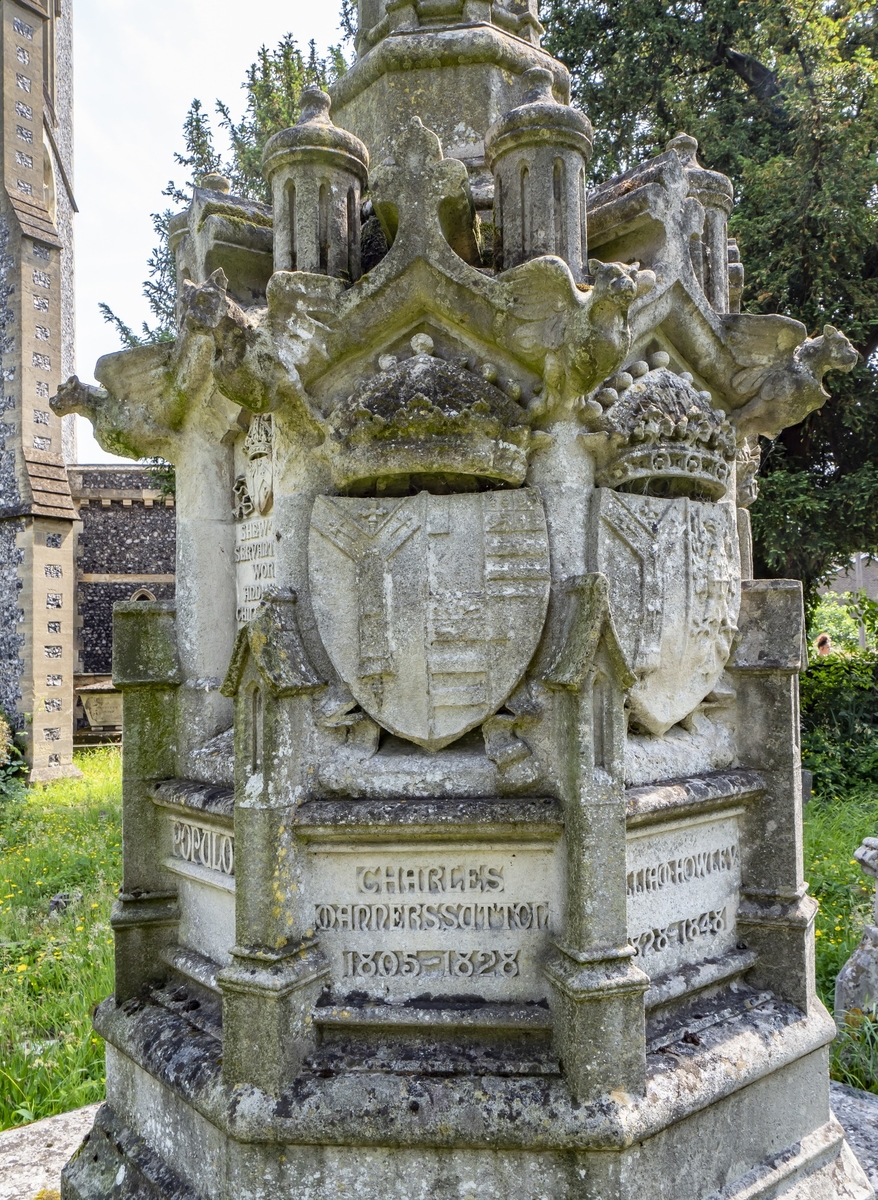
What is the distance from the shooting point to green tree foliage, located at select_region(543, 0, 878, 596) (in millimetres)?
9891

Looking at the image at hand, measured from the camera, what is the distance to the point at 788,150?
1078 centimetres

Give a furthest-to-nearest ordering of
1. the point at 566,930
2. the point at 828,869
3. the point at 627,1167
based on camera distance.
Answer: the point at 828,869 < the point at 566,930 < the point at 627,1167

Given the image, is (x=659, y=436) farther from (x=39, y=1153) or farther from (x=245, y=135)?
(x=245, y=135)

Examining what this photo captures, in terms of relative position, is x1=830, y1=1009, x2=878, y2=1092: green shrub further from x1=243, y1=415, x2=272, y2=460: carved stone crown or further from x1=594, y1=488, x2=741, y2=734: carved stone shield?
x1=243, y1=415, x2=272, y2=460: carved stone crown

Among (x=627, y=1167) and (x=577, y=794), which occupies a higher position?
(x=577, y=794)

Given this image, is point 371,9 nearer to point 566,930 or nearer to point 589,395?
point 589,395

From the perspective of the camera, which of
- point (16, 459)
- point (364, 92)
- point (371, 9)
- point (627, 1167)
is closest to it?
point (627, 1167)

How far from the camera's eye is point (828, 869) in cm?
623

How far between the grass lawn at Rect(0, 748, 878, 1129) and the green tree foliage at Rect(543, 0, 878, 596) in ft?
11.3

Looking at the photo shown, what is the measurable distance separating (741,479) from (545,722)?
5.63ft

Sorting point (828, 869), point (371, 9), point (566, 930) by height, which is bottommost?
point (828, 869)

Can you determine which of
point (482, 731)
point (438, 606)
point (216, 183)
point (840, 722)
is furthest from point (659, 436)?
point (840, 722)

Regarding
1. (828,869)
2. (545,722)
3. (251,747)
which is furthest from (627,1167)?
(828,869)

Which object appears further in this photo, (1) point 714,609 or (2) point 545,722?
(1) point 714,609
